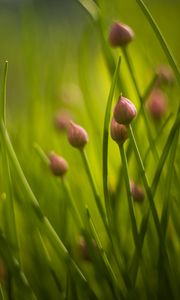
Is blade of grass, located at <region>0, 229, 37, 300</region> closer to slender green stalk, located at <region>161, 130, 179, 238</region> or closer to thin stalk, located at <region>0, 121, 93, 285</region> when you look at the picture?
thin stalk, located at <region>0, 121, 93, 285</region>

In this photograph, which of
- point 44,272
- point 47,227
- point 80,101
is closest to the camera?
point 47,227

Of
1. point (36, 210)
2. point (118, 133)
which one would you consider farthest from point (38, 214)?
point (118, 133)

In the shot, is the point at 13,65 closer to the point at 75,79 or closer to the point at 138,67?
the point at 75,79

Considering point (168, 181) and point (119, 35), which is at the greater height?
point (119, 35)

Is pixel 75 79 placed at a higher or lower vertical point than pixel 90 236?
lower

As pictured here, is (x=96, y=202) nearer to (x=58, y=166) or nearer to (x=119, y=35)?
(x=58, y=166)

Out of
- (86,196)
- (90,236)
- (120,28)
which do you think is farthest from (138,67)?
(90,236)

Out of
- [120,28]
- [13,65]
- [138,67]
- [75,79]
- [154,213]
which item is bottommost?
[13,65]

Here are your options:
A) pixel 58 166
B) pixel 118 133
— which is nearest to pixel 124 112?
pixel 118 133

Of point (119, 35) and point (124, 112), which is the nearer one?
point (124, 112)
